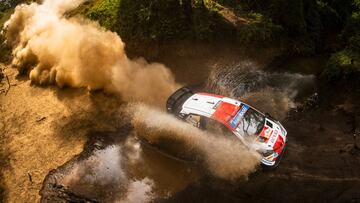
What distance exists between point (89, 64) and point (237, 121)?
7.49 metres

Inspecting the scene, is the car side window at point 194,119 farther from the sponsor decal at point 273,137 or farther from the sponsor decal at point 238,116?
the sponsor decal at point 273,137

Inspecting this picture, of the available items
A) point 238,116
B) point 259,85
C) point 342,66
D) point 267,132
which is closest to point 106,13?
point 259,85

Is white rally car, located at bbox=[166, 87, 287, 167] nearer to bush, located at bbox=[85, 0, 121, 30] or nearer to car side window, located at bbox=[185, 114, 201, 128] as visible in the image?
car side window, located at bbox=[185, 114, 201, 128]

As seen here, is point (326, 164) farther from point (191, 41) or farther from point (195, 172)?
point (191, 41)

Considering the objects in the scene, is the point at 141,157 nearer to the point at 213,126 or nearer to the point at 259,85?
the point at 213,126

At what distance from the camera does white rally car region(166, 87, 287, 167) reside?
10375 millimetres

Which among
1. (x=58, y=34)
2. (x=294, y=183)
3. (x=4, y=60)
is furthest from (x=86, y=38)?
(x=294, y=183)

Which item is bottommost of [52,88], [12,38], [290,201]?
[290,201]

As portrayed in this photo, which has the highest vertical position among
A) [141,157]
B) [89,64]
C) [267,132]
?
[89,64]

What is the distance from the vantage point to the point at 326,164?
1045 cm

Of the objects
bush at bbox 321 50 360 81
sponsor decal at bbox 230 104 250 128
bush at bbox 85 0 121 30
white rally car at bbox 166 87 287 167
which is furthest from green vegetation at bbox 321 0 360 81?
bush at bbox 85 0 121 30

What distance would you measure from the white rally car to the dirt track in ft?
2.06

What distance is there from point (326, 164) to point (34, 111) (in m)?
11.8

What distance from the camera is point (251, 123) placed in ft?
35.9
